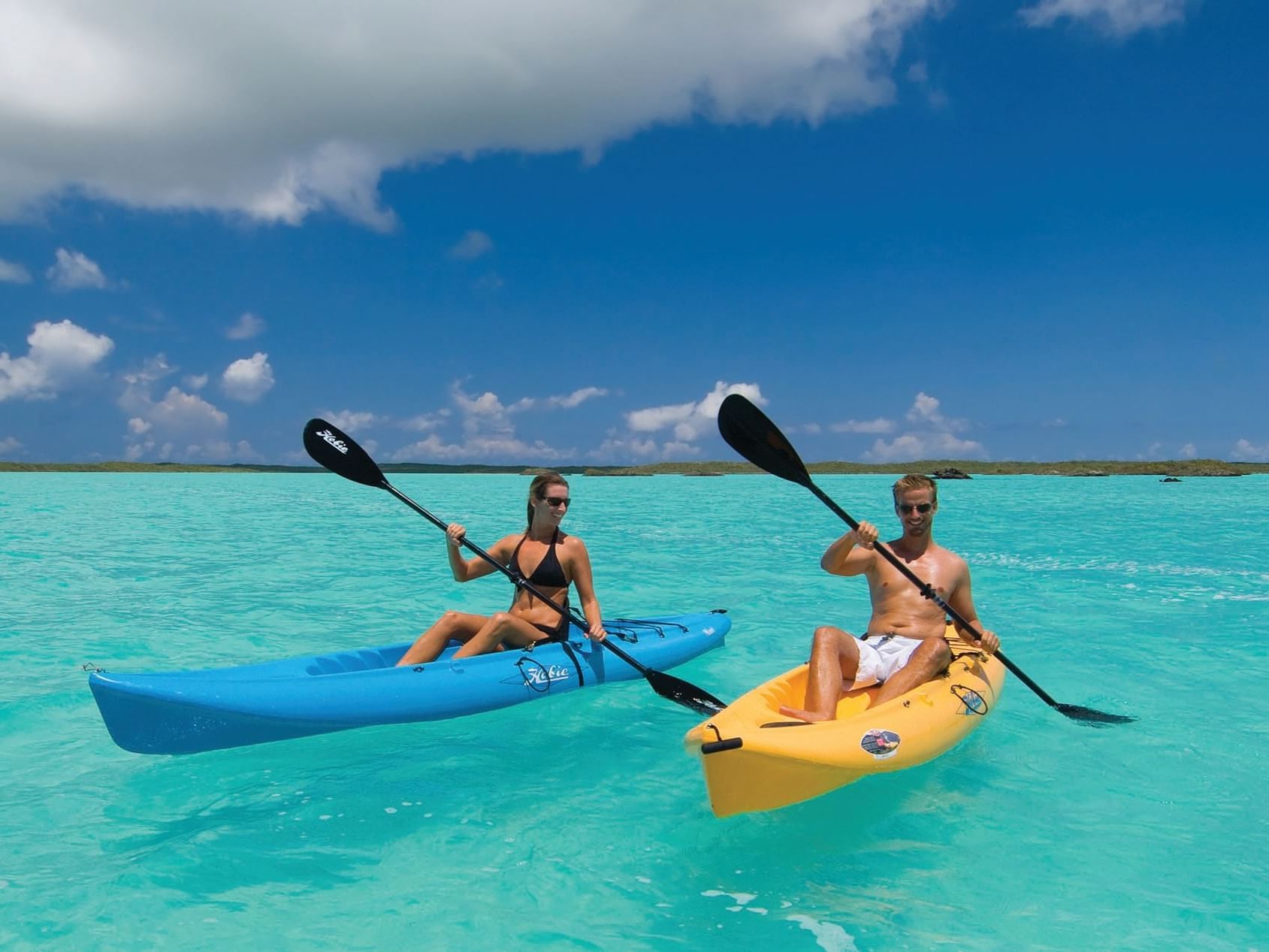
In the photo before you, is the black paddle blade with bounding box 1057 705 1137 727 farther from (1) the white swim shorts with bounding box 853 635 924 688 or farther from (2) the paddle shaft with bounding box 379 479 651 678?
(2) the paddle shaft with bounding box 379 479 651 678

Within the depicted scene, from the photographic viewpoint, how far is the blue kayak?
14.7 ft

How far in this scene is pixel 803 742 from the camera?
3.87m

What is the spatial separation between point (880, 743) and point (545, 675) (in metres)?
2.60

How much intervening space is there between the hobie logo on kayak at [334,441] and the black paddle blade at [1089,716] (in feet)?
19.1

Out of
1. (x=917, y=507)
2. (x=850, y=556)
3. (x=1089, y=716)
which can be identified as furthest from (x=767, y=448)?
(x=1089, y=716)

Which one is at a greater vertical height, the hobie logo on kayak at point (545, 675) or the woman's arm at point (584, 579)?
the woman's arm at point (584, 579)

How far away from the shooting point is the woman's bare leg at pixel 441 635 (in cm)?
589

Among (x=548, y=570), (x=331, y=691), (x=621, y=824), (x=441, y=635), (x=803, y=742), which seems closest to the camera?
(x=803, y=742)

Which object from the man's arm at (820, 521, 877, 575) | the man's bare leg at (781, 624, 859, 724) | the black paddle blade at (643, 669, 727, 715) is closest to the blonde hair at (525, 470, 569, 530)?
the black paddle blade at (643, 669, 727, 715)

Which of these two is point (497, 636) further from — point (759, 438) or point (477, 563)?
point (759, 438)

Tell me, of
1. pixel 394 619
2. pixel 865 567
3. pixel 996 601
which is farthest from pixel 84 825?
pixel 996 601

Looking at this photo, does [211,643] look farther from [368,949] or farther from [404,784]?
[368,949]

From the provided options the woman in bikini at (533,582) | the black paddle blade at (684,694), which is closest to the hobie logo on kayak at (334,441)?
the woman in bikini at (533,582)

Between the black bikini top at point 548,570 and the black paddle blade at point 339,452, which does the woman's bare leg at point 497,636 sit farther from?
the black paddle blade at point 339,452
